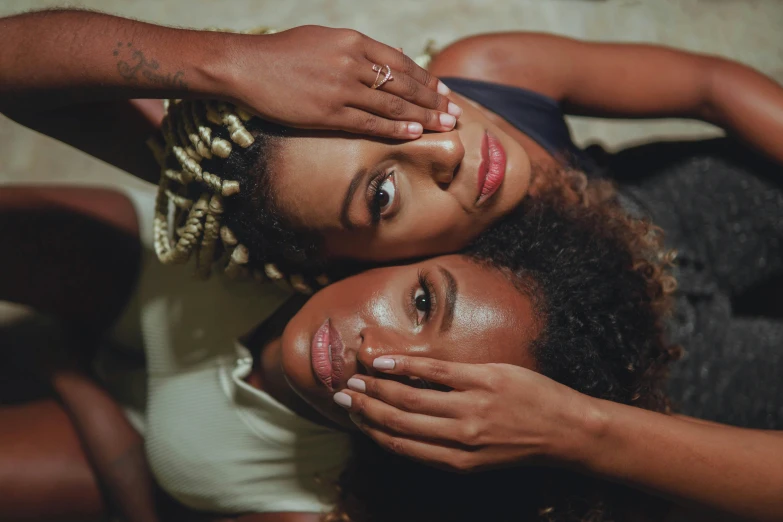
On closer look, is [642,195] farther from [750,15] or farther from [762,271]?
[750,15]

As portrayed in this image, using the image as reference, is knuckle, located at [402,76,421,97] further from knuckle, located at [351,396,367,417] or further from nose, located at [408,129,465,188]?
knuckle, located at [351,396,367,417]

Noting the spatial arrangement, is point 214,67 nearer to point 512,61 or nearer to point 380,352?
point 380,352

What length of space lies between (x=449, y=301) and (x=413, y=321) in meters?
0.07

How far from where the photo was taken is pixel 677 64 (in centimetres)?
142

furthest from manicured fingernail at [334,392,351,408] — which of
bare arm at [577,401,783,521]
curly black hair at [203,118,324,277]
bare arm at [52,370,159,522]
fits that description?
bare arm at [52,370,159,522]

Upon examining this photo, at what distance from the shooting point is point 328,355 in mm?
1095

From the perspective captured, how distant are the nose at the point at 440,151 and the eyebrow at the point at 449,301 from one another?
17 centimetres

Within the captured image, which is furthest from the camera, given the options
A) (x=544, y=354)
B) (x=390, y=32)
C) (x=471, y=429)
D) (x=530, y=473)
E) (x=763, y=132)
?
(x=390, y=32)

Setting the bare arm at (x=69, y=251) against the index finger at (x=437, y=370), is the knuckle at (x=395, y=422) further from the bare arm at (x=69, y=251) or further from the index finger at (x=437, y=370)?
the bare arm at (x=69, y=251)

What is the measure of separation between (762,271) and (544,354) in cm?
70

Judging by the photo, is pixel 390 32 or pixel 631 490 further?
pixel 390 32

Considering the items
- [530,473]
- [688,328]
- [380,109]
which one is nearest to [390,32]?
[380,109]

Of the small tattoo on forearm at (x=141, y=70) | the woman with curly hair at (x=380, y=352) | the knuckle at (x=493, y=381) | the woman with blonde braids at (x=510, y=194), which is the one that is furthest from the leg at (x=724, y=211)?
the small tattoo on forearm at (x=141, y=70)

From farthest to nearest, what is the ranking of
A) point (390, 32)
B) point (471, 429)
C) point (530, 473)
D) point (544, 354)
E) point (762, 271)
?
point (390, 32) < point (762, 271) < point (530, 473) < point (544, 354) < point (471, 429)
